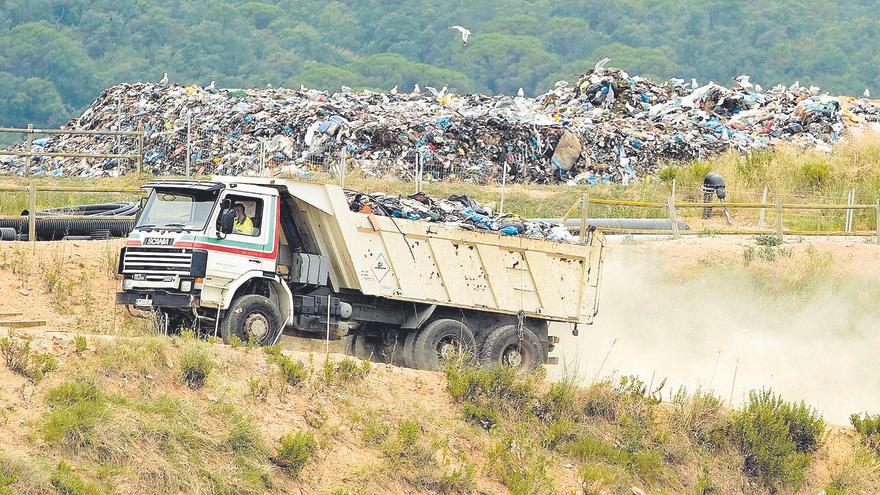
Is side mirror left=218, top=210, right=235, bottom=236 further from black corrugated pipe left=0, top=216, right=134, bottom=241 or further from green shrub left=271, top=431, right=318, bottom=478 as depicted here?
black corrugated pipe left=0, top=216, right=134, bottom=241

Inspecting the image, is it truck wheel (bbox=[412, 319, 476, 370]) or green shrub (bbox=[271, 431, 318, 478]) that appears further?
truck wheel (bbox=[412, 319, 476, 370])

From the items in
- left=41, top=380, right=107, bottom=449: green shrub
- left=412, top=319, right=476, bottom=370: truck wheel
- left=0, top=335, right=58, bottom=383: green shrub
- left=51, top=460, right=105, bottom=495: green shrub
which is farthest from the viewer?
left=412, top=319, right=476, bottom=370: truck wheel

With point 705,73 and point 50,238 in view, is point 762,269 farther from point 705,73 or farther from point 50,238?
point 705,73

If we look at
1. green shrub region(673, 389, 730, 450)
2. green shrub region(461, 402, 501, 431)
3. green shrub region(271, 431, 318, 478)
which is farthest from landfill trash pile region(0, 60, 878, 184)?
green shrub region(271, 431, 318, 478)

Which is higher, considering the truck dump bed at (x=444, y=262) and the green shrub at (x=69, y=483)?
the truck dump bed at (x=444, y=262)

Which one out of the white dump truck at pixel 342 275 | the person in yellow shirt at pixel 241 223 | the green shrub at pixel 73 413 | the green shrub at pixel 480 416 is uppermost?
the person in yellow shirt at pixel 241 223

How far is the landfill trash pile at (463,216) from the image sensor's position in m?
22.5

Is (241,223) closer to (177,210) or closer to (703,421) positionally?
(177,210)

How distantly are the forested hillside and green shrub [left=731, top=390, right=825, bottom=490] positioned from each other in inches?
2952

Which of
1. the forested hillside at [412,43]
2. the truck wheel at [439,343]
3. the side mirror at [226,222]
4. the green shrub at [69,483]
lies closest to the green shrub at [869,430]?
the truck wheel at [439,343]

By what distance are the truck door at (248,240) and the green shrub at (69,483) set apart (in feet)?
16.8

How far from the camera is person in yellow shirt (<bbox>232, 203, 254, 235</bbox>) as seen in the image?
1817cm

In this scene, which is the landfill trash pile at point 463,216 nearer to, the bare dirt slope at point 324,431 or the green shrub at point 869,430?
the bare dirt slope at point 324,431

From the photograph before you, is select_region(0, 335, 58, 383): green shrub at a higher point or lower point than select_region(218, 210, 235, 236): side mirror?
lower
